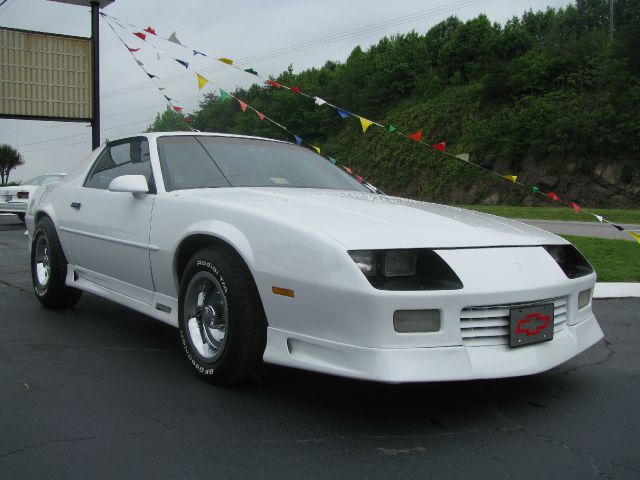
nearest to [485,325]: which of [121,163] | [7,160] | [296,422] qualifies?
[296,422]

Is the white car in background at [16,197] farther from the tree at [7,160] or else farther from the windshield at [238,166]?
the tree at [7,160]

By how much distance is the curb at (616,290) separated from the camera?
6254mm

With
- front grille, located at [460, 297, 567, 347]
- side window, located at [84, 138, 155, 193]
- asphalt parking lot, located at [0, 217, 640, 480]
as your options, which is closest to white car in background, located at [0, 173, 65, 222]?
→ side window, located at [84, 138, 155, 193]

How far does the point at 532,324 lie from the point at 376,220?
848mm

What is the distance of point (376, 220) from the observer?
3.02 m

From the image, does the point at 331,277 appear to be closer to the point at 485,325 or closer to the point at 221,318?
the point at 485,325

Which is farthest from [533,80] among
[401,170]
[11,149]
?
[11,149]

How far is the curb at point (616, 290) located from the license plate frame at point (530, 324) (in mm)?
3601

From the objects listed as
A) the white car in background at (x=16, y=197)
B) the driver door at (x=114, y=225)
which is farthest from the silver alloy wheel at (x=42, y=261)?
the white car in background at (x=16, y=197)

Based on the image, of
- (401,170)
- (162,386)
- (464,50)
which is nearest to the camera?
(162,386)

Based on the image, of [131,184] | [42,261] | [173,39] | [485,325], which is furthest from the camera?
[173,39]

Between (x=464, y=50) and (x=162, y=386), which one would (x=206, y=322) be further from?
(x=464, y=50)

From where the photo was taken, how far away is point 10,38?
15.8 metres

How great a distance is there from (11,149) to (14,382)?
68.4 m
